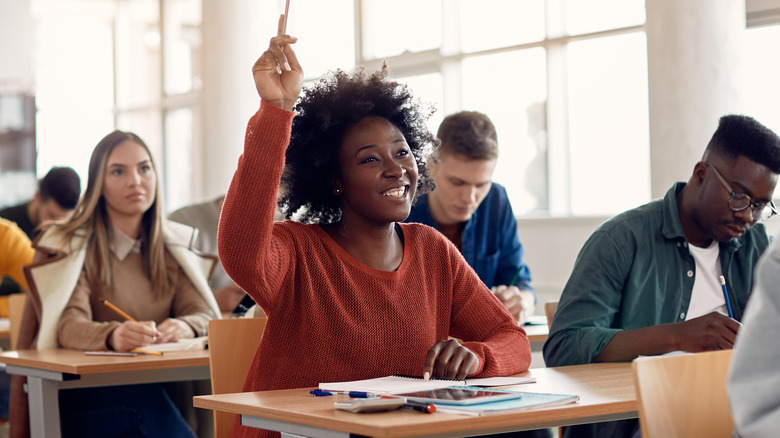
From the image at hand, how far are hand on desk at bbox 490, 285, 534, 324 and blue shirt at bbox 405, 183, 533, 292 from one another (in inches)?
5.8

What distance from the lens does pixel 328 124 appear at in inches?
83.0

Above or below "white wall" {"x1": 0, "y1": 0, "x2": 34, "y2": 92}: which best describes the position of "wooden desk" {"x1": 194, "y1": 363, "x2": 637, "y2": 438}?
below

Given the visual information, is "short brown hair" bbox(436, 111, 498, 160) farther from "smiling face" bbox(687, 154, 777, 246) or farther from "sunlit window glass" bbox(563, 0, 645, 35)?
"sunlit window glass" bbox(563, 0, 645, 35)

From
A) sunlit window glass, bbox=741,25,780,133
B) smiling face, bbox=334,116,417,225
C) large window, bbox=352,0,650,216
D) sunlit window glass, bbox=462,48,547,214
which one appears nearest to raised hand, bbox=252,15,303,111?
smiling face, bbox=334,116,417,225

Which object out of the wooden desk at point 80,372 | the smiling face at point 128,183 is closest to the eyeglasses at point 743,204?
the wooden desk at point 80,372

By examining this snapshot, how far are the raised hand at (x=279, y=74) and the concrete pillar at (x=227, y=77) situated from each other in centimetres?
644

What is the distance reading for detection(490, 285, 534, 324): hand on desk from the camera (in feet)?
10.7

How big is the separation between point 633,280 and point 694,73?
113 inches

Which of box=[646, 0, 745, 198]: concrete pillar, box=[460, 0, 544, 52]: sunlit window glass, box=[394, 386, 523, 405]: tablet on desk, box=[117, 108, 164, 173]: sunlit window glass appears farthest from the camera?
box=[117, 108, 164, 173]: sunlit window glass

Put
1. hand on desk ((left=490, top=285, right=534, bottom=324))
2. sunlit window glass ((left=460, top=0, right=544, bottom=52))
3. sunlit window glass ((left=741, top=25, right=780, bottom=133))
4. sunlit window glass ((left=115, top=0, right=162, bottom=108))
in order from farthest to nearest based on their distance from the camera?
sunlit window glass ((left=115, top=0, right=162, bottom=108)) → sunlit window glass ((left=460, top=0, right=544, bottom=52)) → sunlit window glass ((left=741, top=25, right=780, bottom=133)) → hand on desk ((left=490, top=285, right=534, bottom=324))

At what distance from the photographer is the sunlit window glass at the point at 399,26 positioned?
303 inches

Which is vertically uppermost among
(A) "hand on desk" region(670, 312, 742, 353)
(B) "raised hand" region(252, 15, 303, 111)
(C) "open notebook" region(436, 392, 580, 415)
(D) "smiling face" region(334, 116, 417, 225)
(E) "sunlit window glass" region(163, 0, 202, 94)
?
(E) "sunlit window glass" region(163, 0, 202, 94)

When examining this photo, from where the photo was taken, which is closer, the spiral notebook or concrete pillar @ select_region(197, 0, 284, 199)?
the spiral notebook

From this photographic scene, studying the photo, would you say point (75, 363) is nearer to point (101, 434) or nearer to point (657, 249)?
point (101, 434)
